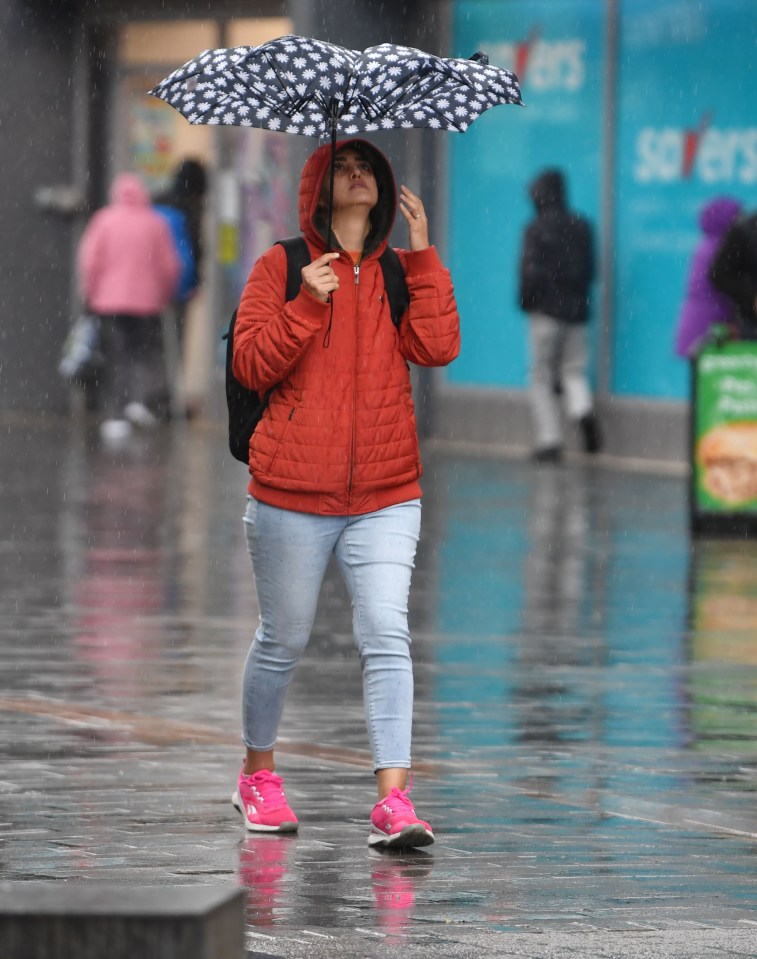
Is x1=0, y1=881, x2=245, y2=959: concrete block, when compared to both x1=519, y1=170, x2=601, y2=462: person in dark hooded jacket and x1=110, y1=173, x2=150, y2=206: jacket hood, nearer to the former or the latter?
x1=519, y1=170, x2=601, y2=462: person in dark hooded jacket

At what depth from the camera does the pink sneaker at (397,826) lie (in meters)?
5.70

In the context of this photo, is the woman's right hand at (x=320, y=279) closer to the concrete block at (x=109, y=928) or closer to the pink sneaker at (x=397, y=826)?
the pink sneaker at (x=397, y=826)

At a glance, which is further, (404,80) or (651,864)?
(404,80)

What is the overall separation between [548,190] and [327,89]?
476 inches

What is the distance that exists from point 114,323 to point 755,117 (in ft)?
21.1

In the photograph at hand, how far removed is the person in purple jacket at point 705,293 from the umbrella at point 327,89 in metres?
9.40

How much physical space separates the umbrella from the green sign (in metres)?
7.56

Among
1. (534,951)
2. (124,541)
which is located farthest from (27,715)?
(124,541)

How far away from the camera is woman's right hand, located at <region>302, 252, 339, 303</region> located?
19.4ft

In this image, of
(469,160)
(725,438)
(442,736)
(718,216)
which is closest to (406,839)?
(442,736)

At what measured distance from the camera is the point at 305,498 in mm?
6078

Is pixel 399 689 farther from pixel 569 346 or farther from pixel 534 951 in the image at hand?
pixel 569 346

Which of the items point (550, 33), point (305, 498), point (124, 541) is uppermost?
Result: point (550, 33)

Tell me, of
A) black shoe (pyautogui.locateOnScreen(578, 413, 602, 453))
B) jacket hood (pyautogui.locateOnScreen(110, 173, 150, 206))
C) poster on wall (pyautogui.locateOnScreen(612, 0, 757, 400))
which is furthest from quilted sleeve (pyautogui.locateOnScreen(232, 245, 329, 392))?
jacket hood (pyautogui.locateOnScreen(110, 173, 150, 206))
